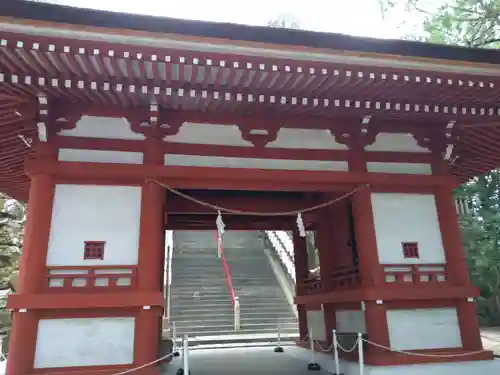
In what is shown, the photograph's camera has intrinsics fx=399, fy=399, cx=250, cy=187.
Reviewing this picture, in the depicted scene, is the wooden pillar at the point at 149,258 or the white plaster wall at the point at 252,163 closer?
the wooden pillar at the point at 149,258

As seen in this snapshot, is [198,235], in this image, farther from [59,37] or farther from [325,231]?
[59,37]

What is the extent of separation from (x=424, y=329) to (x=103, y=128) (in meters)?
5.91

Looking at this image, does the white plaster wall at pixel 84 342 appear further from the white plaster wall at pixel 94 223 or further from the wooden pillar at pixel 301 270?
the wooden pillar at pixel 301 270

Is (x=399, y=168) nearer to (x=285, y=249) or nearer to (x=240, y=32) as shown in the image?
(x=240, y=32)

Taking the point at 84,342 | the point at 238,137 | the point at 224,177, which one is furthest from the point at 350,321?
the point at 84,342

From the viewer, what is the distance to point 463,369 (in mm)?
5938

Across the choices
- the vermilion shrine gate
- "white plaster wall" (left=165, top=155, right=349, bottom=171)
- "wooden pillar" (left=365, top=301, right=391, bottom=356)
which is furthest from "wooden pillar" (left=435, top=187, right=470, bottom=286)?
"white plaster wall" (left=165, top=155, right=349, bottom=171)

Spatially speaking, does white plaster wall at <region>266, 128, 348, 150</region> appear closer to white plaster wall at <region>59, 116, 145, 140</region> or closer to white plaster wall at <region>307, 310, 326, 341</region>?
white plaster wall at <region>59, 116, 145, 140</region>

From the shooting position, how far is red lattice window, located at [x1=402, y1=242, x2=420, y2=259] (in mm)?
6614

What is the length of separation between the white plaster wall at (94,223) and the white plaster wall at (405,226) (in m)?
3.91

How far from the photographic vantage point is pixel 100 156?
19.5 feet

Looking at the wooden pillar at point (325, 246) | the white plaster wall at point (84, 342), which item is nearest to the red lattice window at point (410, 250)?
the wooden pillar at point (325, 246)

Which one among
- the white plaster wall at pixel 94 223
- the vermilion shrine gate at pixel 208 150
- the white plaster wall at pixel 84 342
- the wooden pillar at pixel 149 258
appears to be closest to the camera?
the vermilion shrine gate at pixel 208 150

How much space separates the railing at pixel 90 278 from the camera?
212 inches
